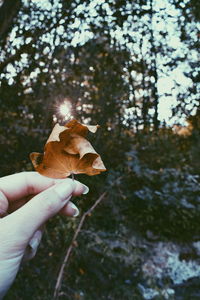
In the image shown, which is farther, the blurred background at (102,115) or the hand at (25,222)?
the blurred background at (102,115)

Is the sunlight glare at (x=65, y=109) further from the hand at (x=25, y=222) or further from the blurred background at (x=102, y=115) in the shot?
the hand at (x=25, y=222)

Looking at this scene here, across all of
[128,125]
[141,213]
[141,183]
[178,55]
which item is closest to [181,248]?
[141,213]

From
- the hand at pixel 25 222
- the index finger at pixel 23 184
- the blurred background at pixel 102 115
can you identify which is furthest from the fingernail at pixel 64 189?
the blurred background at pixel 102 115

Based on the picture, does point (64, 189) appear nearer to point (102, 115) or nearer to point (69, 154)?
point (69, 154)

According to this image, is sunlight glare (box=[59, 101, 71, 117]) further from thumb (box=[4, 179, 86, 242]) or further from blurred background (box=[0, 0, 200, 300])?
thumb (box=[4, 179, 86, 242])

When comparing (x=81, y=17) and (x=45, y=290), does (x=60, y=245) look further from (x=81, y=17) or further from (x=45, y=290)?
(x=81, y=17)

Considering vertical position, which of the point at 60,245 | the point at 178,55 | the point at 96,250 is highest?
the point at 178,55

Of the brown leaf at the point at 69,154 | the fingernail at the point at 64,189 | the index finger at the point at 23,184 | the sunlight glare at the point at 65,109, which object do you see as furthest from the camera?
the sunlight glare at the point at 65,109

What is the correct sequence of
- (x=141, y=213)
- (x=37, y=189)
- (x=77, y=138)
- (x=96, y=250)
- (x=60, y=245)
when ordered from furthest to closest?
(x=141, y=213), (x=96, y=250), (x=60, y=245), (x=37, y=189), (x=77, y=138)
